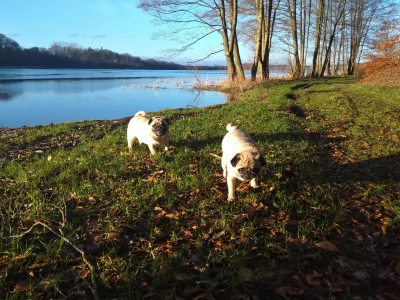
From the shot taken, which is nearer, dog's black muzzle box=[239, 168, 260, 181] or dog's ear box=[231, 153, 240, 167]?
dog's black muzzle box=[239, 168, 260, 181]

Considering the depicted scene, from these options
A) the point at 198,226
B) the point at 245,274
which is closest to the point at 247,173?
the point at 198,226

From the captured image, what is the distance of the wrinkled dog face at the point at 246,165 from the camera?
14.5 feet

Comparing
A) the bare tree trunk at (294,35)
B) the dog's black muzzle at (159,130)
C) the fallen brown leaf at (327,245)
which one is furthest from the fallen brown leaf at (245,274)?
the bare tree trunk at (294,35)

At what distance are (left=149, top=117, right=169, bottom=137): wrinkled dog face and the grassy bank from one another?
0.52 metres

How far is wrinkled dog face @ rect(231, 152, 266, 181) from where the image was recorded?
14.5 ft

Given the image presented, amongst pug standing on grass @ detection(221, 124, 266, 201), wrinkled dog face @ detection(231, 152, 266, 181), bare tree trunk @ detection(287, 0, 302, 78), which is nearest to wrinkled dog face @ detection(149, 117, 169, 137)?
pug standing on grass @ detection(221, 124, 266, 201)

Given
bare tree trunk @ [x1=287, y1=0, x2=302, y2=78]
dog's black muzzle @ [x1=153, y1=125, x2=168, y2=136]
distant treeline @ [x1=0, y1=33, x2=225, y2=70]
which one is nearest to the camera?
dog's black muzzle @ [x1=153, y1=125, x2=168, y2=136]

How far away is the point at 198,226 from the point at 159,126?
3178mm

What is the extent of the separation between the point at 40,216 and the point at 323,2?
3995cm

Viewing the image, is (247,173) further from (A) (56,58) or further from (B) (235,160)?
(A) (56,58)

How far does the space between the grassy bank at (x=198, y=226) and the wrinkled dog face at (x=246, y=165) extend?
46 cm

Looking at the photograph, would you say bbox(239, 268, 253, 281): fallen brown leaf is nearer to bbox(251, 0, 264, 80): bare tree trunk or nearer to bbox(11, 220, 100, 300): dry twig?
bbox(11, 220, 100, 300): dry twig

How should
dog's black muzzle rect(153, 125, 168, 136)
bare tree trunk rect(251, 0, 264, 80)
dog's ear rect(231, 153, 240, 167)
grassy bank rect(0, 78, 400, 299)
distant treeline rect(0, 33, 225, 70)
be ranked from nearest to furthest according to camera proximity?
grassy bank rect(0, 78, 400, 299) → dog's ear rect(231, 153, 240, 167) → dog's black muzzle rect(153, 125, 168, 136) → bare tree trunk rect(251, 0, 264, 80) → distant treeline rect(0, 33, 225, 70)

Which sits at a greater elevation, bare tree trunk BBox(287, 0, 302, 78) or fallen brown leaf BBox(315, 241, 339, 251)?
bare tree trunk BBox(287, 0, 302, 78)
